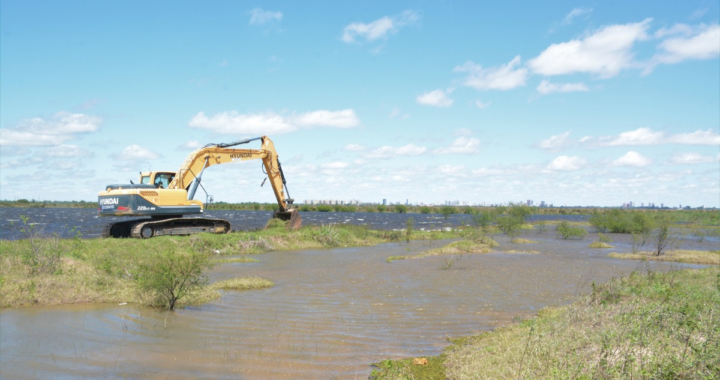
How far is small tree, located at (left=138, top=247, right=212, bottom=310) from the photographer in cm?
1062

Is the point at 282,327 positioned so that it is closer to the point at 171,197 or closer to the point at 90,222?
the point at 171,197

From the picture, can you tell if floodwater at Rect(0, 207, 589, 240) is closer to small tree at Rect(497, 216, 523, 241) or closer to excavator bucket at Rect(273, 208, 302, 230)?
excavator bucket at Rect(273, 208, 302, 230)

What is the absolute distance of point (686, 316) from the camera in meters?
6.71

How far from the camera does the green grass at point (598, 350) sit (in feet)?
17.4

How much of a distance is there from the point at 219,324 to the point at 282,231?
58.7 ft

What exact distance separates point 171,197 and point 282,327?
16277mm

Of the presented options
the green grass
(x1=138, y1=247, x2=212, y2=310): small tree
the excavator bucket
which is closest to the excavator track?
the excavator bucket

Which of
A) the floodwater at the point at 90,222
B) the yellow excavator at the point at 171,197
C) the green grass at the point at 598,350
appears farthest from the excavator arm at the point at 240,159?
the green grass at the point at 598,350

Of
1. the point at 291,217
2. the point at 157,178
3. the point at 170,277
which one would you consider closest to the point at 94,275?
the point at 170,277

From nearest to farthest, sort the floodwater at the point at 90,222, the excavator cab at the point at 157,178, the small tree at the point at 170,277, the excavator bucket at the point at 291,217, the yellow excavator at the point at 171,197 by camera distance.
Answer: the small tree at the point at 170,277 < the yellow excavator at the point at 171,197 < the excavator cab at the point at 157,178 < the excavator bucket at the point at 291,217 < the floodwater at the point at 90,222

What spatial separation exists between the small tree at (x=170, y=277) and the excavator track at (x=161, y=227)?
1235cm

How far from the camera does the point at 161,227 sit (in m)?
23.7

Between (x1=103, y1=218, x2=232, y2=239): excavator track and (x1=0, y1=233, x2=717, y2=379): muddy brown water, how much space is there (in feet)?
25.9

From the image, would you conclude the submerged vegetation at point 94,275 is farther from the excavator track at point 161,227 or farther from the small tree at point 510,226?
the small tree at point 510,226
